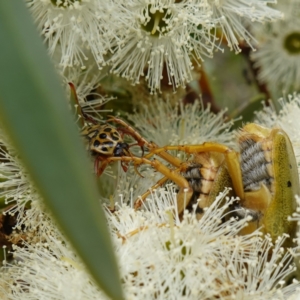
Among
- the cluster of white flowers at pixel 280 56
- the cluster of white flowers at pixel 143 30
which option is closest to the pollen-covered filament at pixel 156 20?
the cluster of white flowers at pixel 143 30

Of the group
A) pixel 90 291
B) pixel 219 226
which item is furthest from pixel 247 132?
pixel 90 291

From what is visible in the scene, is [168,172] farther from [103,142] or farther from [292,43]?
[292,43]

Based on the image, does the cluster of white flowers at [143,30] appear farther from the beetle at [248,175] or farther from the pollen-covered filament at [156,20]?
the beetle at [248,175]

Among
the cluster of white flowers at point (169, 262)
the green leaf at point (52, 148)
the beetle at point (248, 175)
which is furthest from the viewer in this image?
the beetle at point (248, 175)

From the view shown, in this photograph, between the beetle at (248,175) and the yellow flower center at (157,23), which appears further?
the yellow flower center at (157,23)

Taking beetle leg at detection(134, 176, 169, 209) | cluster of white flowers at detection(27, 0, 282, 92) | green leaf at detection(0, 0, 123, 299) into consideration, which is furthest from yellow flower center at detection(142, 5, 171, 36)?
green leaf at detection(0, 0, 123, 299)

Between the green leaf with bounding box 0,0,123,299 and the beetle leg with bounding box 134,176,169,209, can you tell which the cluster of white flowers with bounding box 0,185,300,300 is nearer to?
the beetle leg with bounding box 134,176,169,209

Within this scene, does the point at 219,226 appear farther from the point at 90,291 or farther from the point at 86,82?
the point at 86,82
